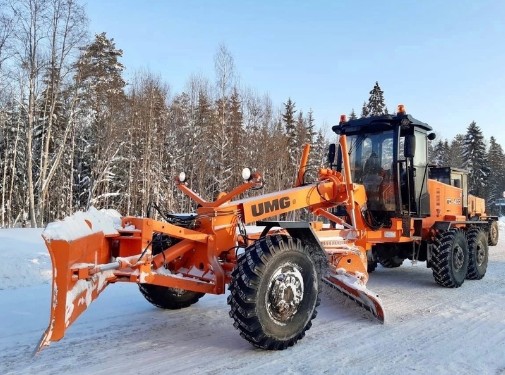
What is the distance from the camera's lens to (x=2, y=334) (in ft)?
15.0

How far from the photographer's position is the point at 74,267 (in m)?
3.53

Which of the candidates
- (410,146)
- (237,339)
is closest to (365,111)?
(410,146)

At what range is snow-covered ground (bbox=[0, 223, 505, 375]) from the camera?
3.85m

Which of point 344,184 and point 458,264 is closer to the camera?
point 344,184

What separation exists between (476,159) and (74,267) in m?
55.6

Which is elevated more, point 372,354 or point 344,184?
point 344,184

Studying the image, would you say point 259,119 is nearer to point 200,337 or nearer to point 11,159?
point 11,159

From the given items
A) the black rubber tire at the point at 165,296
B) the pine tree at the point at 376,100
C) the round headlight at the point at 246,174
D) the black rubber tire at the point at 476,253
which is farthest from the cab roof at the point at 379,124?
the pine tree at the point at 376,100

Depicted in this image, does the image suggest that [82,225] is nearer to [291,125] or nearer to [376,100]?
[291,125]

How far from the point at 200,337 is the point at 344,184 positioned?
3.10 metres

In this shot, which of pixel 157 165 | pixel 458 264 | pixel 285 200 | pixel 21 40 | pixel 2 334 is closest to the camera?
pixel 2 334

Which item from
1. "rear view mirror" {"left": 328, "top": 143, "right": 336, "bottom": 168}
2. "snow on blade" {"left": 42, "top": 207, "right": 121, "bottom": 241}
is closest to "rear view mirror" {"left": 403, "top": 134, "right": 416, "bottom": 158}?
"rear view mirror" {"left": 328, "top": 143, "right": 336, "bottom": 168}

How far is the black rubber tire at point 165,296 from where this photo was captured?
18.2 ft

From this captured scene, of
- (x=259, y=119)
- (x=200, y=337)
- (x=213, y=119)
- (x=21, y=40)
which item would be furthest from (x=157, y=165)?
(x=200, y=337)
